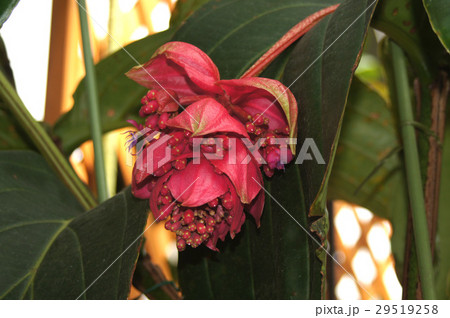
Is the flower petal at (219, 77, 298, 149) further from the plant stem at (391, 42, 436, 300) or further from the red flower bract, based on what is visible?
the plant stem at (391, 42, 436, 300)

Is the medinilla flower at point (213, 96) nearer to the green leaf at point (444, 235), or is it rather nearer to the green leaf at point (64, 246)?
the green leaf at point (64, 246)

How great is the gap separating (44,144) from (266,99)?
0.23m

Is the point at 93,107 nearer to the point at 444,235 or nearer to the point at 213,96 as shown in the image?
the point at 213,96

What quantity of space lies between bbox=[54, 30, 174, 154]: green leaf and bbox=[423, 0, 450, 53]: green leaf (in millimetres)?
326

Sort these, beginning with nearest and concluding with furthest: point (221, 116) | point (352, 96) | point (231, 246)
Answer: point (221, 116), point (231, 246), point (352, 96)

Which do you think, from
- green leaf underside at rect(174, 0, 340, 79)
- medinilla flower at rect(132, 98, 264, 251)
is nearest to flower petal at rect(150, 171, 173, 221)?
medinilla flower at rect(132, 98, 264, 251)

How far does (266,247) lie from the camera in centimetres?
37

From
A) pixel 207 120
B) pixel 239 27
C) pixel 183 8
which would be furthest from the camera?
pixel 183 8

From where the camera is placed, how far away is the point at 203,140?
29cm

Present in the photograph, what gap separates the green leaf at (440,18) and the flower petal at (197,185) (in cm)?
15

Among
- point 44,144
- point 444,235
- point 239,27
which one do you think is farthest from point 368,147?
point 44,144
